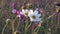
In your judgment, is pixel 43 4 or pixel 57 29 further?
pixel 43 4

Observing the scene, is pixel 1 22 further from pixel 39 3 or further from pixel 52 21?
pixel 39 3

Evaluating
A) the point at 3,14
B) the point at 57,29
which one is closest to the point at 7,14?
the point at 3,14

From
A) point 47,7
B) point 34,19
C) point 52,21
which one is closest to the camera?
point 34,19

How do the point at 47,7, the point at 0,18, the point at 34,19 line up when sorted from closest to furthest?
1. the point at 34,19
2. the point at 0,18
3. the point at 47,7

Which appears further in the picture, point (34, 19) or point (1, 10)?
point (1, 10)

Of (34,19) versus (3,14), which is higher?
(34,19)

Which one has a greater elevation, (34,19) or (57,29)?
(34,19)

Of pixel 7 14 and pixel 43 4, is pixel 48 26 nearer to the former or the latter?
pixel 7 14

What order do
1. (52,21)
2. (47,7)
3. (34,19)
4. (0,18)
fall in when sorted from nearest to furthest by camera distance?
(34,19) < (52,21) < (0,18) < (47,7)

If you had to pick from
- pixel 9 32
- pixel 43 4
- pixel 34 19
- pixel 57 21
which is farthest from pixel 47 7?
pixel 34 19
